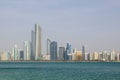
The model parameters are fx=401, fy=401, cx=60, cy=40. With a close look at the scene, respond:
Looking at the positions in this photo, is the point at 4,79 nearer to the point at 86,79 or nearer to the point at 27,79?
the point at 27,79

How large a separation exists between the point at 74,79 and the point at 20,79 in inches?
379

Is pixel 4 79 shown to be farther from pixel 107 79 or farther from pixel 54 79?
pixel 107 79

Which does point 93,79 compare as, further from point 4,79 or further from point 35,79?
point 4,79

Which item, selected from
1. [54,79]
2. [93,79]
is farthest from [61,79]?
[93,79]

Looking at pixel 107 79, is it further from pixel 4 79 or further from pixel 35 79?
pixel 4 79

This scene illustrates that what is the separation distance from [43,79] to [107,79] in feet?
37.3

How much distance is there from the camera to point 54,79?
234ft

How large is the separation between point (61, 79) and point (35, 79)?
4.59 metres

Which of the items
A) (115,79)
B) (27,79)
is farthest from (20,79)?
(115,79)

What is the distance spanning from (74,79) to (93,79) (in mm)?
3408

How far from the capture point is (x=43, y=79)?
7100 cm

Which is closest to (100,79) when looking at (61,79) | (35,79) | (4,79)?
(61,79)

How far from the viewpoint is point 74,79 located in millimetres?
71625

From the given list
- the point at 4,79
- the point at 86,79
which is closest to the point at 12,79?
the point at 4,79
